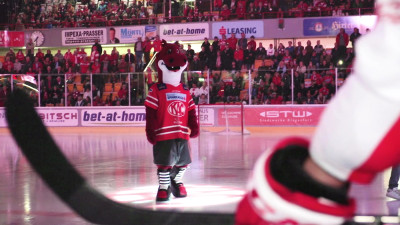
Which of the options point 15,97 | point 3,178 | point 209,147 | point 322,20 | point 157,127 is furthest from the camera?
point 322,20

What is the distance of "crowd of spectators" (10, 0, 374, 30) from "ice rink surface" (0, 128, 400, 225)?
12467 millimetres

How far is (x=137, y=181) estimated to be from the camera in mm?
8008

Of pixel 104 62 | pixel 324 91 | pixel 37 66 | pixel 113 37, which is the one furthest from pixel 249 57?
pixel 113 37

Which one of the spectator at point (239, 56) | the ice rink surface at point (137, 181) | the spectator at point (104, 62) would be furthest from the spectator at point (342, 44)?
the spectator at point (104, 62)

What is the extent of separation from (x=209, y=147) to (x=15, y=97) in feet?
39.1

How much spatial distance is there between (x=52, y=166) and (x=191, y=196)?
5.76 meters

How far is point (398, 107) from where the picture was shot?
0.82m

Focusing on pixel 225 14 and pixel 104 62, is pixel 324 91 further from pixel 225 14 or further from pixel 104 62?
pixel 225 14

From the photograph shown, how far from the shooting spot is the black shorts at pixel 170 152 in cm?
644

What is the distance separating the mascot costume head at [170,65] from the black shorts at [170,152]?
684mm

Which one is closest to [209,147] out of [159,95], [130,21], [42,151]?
[159,95]

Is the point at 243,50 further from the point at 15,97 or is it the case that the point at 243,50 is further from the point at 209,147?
the point at 15,97

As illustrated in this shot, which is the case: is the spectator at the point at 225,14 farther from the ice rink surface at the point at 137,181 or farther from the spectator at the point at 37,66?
the ice rink surface at the point at 137,181

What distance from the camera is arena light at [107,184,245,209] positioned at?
629 centimetres
